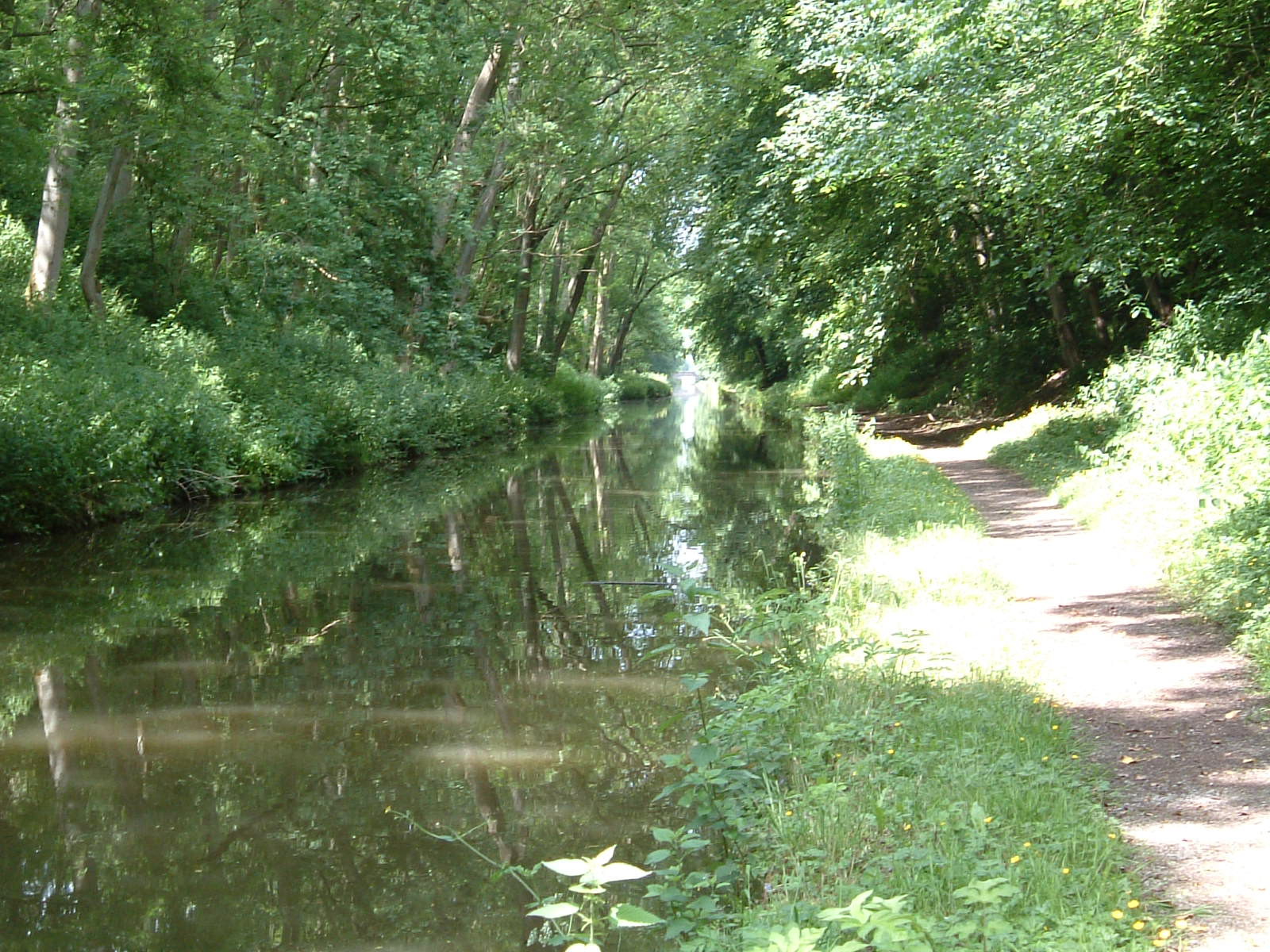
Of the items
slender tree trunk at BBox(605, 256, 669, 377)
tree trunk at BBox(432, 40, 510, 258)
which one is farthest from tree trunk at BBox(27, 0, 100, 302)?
slender tree trunk at BBox(605, 256, 669, 377)

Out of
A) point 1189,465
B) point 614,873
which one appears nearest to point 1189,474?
point 1189,465

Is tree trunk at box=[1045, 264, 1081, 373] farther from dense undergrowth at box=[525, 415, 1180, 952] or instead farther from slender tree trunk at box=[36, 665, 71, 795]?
slender tree trunk at box=[36, 665, 71, 795]

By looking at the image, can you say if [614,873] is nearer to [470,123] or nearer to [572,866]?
[572,866]

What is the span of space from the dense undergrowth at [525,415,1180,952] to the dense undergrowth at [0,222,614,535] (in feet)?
31.2

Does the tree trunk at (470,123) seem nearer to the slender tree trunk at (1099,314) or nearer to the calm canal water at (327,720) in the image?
the calm canal water at (327,720)

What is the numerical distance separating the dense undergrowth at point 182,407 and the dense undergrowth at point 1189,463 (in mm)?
11111

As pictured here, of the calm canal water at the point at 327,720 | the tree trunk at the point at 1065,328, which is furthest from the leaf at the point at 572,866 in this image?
the tree trunk at the point at 1065,328

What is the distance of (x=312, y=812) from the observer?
5.50m

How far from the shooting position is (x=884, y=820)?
4.26 metres

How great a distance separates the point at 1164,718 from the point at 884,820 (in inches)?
80.9

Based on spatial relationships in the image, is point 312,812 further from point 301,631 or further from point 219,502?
point 219,502

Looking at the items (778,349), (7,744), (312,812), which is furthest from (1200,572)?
(778,349)

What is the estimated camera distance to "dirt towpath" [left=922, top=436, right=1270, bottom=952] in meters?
3.77

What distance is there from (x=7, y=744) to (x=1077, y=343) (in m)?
19.8
